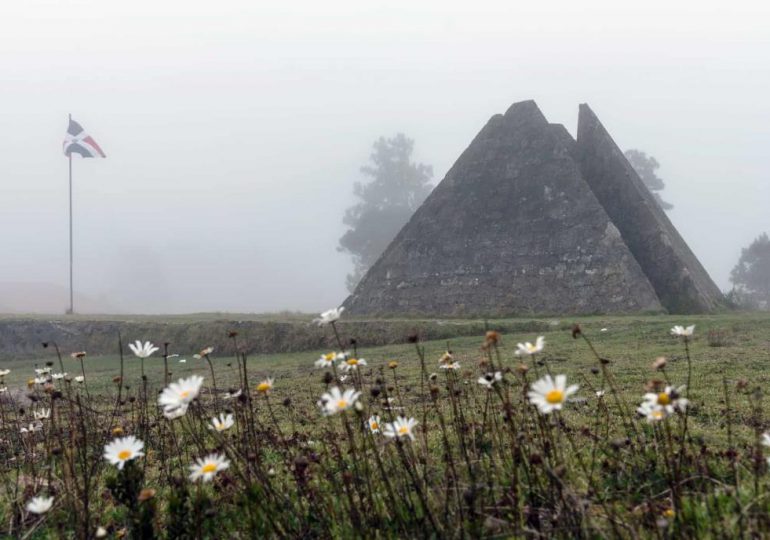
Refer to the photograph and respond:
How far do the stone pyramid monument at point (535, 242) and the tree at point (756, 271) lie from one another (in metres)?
48.0

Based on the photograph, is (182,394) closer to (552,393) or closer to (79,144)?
(552,393)

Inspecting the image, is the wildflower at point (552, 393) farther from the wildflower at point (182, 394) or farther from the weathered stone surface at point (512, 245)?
the weathered stone surface at point (512, 245)

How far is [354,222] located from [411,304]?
5620cm

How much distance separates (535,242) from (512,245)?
890 mm

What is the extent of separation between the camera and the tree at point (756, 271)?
2655 inches

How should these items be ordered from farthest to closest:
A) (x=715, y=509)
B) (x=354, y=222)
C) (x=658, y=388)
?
1. (x=354, y=222)
2. (x=715, y=509)
3. (x=658, y=388)

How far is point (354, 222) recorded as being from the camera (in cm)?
7988

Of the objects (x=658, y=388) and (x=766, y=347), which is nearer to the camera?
(x=658, y=388)

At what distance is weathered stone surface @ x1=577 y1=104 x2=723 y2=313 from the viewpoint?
22125 millimetres

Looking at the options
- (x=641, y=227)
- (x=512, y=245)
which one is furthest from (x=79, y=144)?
(x=641, y=227)

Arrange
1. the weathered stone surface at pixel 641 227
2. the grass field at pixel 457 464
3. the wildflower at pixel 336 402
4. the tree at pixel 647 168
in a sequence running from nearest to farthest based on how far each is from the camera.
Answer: the wildflower at pixel 336 402
the grass field at pixel 457 464
the weathered stone surface at pixel 641 227
the tree at pixel 647 168

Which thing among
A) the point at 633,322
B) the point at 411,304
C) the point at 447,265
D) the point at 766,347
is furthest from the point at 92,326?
the point at 766,347

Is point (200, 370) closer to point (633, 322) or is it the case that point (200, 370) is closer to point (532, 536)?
point (633, 322)

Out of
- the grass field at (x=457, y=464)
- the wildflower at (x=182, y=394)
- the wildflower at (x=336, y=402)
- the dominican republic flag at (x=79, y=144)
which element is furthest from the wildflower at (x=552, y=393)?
the dominican republic flag at (x=79, y=144)
